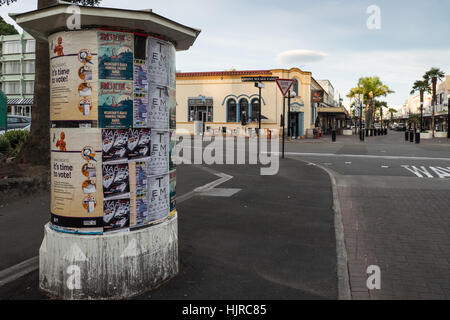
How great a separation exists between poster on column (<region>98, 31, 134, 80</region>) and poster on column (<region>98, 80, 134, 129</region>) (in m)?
0.07

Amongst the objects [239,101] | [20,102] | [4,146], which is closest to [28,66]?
[20,102]

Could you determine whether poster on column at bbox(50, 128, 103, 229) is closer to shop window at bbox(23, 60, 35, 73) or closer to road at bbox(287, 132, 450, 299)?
road at bbox(287, 132, 450, 299)

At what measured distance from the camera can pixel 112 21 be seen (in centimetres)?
359

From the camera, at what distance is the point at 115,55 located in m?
3.71

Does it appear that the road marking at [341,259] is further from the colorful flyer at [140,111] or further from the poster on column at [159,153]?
the colorful flyer at [140,111]

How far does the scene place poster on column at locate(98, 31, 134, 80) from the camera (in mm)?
3670

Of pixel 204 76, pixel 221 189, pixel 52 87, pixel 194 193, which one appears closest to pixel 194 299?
pixel 52 87

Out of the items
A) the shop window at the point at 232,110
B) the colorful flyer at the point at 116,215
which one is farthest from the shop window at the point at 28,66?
the colorful flyer at the point at 116,215

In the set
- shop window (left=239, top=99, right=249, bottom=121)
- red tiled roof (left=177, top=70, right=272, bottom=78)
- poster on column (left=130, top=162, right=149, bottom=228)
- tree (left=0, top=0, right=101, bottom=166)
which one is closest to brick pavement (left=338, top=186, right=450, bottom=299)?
poster on column (left=130, top=162, right=149, bottom=228)

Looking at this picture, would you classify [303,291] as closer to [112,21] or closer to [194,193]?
[112,21]

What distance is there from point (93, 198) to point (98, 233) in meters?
0.33

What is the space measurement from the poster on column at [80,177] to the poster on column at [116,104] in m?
0.16

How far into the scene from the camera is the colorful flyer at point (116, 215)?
12.4ft

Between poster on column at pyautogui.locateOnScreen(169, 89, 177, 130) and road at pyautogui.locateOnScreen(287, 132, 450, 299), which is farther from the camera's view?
poster on column at pyautogui.locateOnScreen(169, 89, 177, 130)
